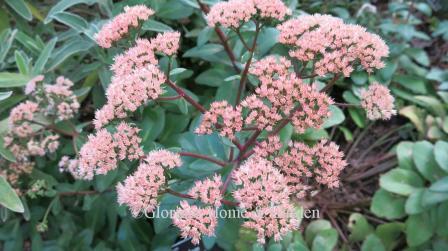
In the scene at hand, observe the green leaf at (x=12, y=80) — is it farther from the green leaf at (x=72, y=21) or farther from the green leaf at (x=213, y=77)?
the green leaf at (x=213, y=77)

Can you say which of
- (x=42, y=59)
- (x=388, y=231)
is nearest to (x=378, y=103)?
(x=388, y=231)

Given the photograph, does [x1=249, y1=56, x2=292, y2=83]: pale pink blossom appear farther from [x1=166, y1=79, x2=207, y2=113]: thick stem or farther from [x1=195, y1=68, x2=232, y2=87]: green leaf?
[x1=195, y1=68, x2=232, y2=87]: green leaf

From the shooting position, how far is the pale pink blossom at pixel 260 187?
1626 millimetres

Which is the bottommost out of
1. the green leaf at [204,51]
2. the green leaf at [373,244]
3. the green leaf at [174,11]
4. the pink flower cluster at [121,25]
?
the green leaf at [373,244]

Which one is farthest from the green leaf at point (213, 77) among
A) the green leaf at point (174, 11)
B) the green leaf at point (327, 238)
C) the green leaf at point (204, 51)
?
the green leaf at point (327, 238)

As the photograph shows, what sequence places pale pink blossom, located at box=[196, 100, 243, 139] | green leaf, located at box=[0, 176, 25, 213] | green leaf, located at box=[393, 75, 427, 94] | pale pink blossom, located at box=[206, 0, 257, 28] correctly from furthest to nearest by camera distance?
green leaf, located at box=[393, 75, 427, 94], green leaf, located at box=[0, 176, 25, 213], pale pink blossom, located at box=[206, 0, 257, 28], pale pink blossom, located at box=[196, 100, 243, 139]

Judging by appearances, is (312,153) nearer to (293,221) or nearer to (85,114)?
(293,221)

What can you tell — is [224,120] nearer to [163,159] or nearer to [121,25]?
[163,159]

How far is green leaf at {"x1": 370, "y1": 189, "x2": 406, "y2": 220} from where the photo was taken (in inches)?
115

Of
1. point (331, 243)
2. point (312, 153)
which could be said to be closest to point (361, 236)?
point (331, 243)

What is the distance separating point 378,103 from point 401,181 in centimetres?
119

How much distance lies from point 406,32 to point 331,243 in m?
1.86

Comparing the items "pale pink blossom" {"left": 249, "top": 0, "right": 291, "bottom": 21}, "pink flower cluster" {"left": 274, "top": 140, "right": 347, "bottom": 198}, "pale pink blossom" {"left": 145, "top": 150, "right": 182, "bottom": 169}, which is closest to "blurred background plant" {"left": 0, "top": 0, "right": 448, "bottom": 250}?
"pale pink blossom" {"left": 145, "top": 150, "right": 182, "bottom": 169}

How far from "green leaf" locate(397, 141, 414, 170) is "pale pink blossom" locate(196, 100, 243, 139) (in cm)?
169
